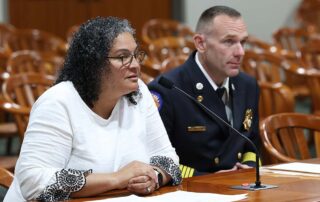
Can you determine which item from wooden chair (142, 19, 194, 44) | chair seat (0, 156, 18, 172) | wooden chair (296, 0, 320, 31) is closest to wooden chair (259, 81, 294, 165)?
chair seat (0, 156, 18, 172)

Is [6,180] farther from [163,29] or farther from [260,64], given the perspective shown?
[163,29]

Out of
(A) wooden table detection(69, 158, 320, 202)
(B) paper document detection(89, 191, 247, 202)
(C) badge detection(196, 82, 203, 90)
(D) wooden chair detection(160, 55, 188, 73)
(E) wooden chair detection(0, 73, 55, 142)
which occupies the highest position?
(C) badge detection(196, 82, 203, 90)

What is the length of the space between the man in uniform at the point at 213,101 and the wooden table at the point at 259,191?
0.60 metres

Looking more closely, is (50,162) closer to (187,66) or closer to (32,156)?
(32,156)

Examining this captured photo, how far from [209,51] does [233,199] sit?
4.53ft

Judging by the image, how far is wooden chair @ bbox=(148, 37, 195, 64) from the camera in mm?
6445

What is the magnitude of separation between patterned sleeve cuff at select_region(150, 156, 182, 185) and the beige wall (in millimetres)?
6492

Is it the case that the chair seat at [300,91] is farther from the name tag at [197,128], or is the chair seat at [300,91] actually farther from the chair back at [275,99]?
the name tag at [197,128]

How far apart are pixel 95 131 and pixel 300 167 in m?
0.74

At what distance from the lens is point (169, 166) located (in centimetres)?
273

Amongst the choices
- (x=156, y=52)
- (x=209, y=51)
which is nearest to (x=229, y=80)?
(x=209, y=51)

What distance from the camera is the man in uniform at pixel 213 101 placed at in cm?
346

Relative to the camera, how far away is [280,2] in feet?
32.4

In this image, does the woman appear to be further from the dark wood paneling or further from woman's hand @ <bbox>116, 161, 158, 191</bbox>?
the dark wood paneling
